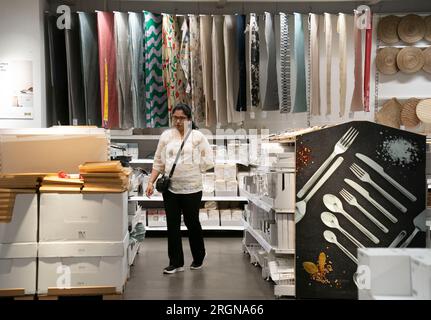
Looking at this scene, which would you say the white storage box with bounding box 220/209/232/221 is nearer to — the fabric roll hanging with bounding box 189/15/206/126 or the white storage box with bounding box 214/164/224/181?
the white storage box with bounding box 214/164/224/181

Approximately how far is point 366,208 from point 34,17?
438 centimetres

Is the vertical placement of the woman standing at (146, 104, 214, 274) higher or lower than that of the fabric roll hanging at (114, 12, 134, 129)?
lower

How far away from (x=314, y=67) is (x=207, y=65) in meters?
1.29

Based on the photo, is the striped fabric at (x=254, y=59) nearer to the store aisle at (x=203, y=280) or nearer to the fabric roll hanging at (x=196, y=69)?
the fabric roll hanging at (x=196, y=69)

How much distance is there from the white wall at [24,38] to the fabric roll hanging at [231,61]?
2.14 meters

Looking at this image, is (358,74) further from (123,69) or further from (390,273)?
(390,273)

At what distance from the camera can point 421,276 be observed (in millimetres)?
1649

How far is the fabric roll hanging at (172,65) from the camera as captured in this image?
590 cm

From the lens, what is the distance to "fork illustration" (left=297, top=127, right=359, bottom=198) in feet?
10.2

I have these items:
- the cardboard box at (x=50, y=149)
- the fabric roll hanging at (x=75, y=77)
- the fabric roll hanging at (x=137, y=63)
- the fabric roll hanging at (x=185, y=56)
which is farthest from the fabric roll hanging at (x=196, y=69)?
the cardboard box at (x=50, y=149)

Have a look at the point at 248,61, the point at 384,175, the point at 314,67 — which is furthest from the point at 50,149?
the point at 314,67

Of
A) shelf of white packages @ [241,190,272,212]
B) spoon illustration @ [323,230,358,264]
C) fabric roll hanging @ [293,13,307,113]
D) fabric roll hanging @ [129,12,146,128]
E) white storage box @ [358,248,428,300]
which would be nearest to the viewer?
white storage box @ [358,248,428,300]

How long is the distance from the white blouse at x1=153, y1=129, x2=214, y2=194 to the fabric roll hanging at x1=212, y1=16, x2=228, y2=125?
189cm

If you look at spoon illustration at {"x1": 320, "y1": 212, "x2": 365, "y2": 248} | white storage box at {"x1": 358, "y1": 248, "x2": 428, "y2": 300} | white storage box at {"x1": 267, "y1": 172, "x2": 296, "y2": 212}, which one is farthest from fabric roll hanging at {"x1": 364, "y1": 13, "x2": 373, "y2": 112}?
white storage box at {"x1": 358, "y1": 248, "x2": 428, "y2": 300}
